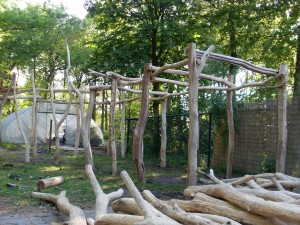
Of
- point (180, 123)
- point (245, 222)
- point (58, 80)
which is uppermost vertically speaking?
point (58, 80)

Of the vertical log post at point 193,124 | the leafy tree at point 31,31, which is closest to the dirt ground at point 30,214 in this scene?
the vertical log post at point 193,124

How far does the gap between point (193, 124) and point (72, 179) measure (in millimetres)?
3545

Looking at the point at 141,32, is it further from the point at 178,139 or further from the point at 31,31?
the point at 31,31

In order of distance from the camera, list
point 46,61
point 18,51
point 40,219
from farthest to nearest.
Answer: point 46,61 < point 18,51 < point 40,219

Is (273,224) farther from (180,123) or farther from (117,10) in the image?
(117,10)

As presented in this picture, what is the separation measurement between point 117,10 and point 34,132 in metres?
6.62

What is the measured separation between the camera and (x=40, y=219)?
583 centimetres

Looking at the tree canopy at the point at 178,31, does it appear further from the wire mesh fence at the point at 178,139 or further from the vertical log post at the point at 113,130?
the vertical log post at the point at 113,130

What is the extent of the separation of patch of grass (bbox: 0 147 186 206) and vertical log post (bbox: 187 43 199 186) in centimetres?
114

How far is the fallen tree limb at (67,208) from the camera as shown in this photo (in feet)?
15.9

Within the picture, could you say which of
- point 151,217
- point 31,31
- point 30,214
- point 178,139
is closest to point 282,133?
point 30,214

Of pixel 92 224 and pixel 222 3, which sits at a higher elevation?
pixel 222 3

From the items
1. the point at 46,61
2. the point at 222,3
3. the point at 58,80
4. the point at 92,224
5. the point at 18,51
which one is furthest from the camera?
the point at 58,80

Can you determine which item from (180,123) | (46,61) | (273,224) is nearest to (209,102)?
(180,123)
